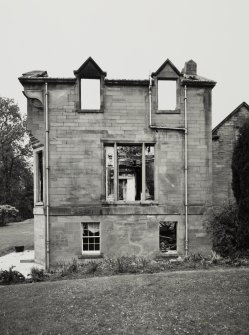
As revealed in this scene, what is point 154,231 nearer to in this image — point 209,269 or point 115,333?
point 209,269

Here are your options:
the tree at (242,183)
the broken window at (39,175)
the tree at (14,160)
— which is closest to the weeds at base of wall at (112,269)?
the tree at (242,183)

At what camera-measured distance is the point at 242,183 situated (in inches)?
512

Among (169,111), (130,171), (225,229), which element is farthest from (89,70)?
(225,229)

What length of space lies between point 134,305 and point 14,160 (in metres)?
49.6

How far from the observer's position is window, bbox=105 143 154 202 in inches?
675

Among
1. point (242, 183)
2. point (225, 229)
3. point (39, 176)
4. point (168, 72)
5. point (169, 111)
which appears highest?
point (168, 72)

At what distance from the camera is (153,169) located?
57.7ft

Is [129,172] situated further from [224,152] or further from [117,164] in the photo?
[224,152]

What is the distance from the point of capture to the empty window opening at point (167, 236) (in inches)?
678

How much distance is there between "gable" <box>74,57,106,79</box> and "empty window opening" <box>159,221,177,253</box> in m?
8.01

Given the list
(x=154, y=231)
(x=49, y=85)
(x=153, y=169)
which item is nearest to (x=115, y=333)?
(x=154, y=231)

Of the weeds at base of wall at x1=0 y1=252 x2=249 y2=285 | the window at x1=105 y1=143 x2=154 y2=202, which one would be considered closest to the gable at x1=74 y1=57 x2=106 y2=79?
the window at x1=105 y1=143 x2=154 y2=202

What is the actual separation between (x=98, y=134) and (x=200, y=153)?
5.20m

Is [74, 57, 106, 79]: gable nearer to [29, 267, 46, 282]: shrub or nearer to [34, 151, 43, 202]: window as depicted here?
[34, 151, 43, 202]: window
